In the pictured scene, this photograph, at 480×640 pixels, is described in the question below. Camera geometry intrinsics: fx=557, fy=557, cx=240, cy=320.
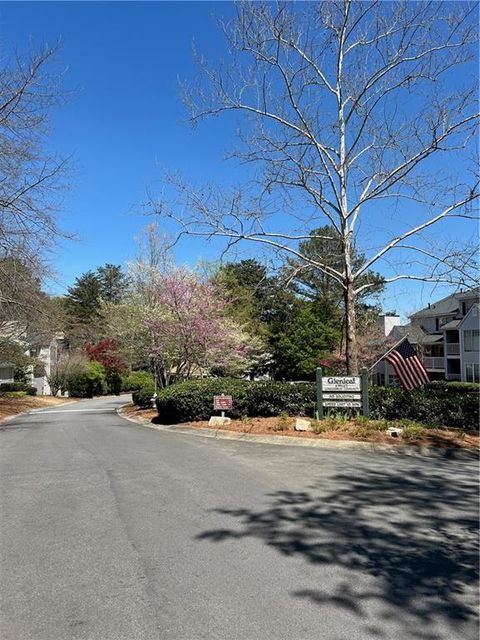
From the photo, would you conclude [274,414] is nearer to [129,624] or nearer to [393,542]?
[393,542]

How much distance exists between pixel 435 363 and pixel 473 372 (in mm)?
5627

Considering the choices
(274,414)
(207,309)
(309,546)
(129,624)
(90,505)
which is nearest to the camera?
(129,624)

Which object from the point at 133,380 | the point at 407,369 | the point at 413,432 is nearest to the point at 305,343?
the point at 133,380

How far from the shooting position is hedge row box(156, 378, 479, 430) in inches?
499

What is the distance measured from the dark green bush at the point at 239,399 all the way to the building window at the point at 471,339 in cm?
3253

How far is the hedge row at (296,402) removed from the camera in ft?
41.6

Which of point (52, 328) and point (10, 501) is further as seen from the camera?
point (52, 328)

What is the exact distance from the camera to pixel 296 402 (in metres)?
14.6

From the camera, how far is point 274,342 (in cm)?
5306

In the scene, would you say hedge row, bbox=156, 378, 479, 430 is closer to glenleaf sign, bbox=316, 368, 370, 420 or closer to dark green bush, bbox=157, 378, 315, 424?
dark green bush, bbox=157, 378, 315, 424

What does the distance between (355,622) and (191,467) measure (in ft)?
18.5

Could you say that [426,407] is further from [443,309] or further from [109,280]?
→ [109,280]

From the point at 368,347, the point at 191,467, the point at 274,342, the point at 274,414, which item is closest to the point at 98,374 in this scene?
the point at 274,342

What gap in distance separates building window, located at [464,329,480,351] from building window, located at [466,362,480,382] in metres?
1.32
